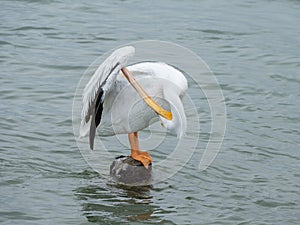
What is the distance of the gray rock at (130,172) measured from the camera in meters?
6.82

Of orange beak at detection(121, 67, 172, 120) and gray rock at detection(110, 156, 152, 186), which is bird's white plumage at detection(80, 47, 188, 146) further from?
gray rock at detection(110, 156, 152, 186)

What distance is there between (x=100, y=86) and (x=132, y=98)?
0.35 metres

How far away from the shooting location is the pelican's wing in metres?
6.39

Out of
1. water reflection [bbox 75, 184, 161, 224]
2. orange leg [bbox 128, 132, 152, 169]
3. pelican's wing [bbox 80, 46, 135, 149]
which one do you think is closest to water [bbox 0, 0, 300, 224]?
water reflection [bbox 75, 184, 161, 224]

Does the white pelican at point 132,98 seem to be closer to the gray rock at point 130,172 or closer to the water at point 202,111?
the gray rock at point 130,172

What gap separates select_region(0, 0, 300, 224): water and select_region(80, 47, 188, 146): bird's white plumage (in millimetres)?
604

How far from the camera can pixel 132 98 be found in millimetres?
6680

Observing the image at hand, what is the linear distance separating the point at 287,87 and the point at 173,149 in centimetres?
297

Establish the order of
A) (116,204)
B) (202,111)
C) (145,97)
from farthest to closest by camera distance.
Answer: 1. (202,111)
2. (116,204)
3. (145,97)

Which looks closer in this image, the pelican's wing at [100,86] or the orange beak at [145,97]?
the orange beak at [145,97]

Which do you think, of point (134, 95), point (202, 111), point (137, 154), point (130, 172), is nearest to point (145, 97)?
point (134, 95)

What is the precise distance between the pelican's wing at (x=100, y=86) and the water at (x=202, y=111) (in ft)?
2.18

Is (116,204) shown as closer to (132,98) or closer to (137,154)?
(137,154)

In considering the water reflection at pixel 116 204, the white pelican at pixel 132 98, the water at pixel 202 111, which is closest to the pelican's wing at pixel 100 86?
the white pelican at pixel 132 98
